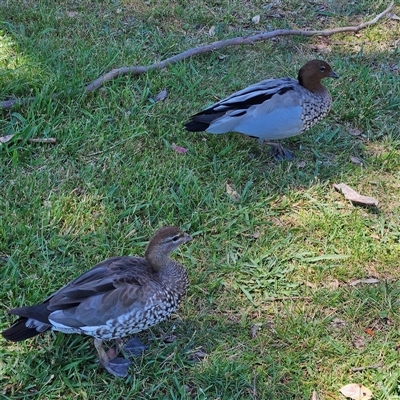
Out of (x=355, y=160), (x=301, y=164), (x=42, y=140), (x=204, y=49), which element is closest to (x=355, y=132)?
(x=355, y=160)

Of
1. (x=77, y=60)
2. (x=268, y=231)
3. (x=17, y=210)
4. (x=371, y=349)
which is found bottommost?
(x=371, y=349)

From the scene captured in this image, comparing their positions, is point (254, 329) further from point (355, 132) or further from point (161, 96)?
point (161, 96)

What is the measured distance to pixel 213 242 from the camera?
3.54 metres

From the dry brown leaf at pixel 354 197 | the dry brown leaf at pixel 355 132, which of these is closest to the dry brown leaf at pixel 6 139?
the dry brown leaf at pixel 354 197

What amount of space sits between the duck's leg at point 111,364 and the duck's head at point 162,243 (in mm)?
523

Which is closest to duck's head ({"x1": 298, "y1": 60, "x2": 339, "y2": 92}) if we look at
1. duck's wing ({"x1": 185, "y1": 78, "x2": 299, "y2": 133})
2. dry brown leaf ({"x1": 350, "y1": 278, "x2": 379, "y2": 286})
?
duck's wing ({"x1": 185, "y1": 78, "x2": 299, "y2": 133})

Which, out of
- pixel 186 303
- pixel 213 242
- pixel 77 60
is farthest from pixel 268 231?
pixel 77 60

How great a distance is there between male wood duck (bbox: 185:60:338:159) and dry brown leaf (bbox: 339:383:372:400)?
196 cm

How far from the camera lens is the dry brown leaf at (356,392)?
2.77 m

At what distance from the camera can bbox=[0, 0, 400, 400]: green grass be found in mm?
2865

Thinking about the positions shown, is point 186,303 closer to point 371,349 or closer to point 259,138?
point 371,349

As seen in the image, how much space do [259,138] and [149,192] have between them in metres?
1.04

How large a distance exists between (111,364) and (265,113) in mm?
2184

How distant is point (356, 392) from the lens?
279cm
